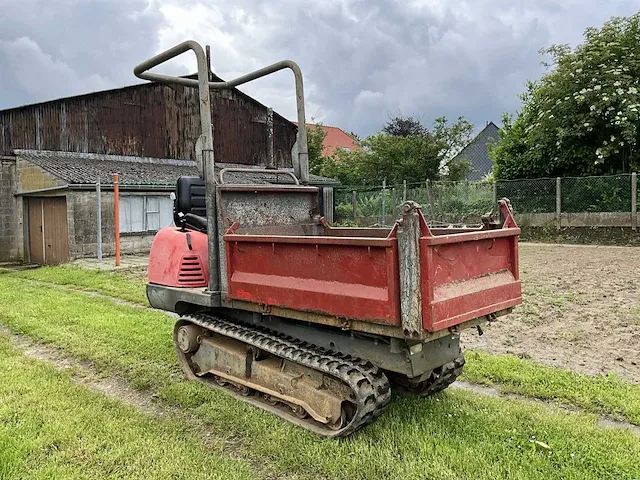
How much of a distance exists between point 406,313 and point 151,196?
52.8 feet

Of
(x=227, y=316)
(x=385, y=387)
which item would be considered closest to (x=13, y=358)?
(x=227, y=316)

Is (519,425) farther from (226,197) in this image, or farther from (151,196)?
(151,196)

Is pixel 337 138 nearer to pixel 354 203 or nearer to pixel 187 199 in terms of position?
pixel 354 203

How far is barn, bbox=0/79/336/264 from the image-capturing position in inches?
640

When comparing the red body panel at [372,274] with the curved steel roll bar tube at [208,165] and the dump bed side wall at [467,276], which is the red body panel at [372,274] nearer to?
the dump bed side wall at [467,276]

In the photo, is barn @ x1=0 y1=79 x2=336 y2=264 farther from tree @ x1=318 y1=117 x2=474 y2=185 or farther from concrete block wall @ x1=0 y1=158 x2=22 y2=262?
tree @ x1=318 y1=117 x2=474 y2=185

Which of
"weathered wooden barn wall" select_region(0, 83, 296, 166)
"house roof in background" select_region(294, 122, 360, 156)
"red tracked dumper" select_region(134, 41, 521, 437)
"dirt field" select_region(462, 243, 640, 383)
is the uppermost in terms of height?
"house roof in background" select_region(294, 122, 360, 156)

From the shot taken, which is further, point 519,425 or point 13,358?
point 13,358

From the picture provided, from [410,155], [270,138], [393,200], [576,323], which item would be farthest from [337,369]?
[410,155]

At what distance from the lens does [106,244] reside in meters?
16.6

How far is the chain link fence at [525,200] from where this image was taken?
679 inches

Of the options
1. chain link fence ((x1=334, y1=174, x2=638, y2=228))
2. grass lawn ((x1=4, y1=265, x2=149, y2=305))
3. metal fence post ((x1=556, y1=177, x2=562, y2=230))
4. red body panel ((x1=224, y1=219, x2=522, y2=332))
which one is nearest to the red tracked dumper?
red body panel ((x1=224, y1=219, x2=522, y2=332))

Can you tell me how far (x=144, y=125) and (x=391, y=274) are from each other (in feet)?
66.7

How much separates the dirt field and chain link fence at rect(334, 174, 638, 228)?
700cm
